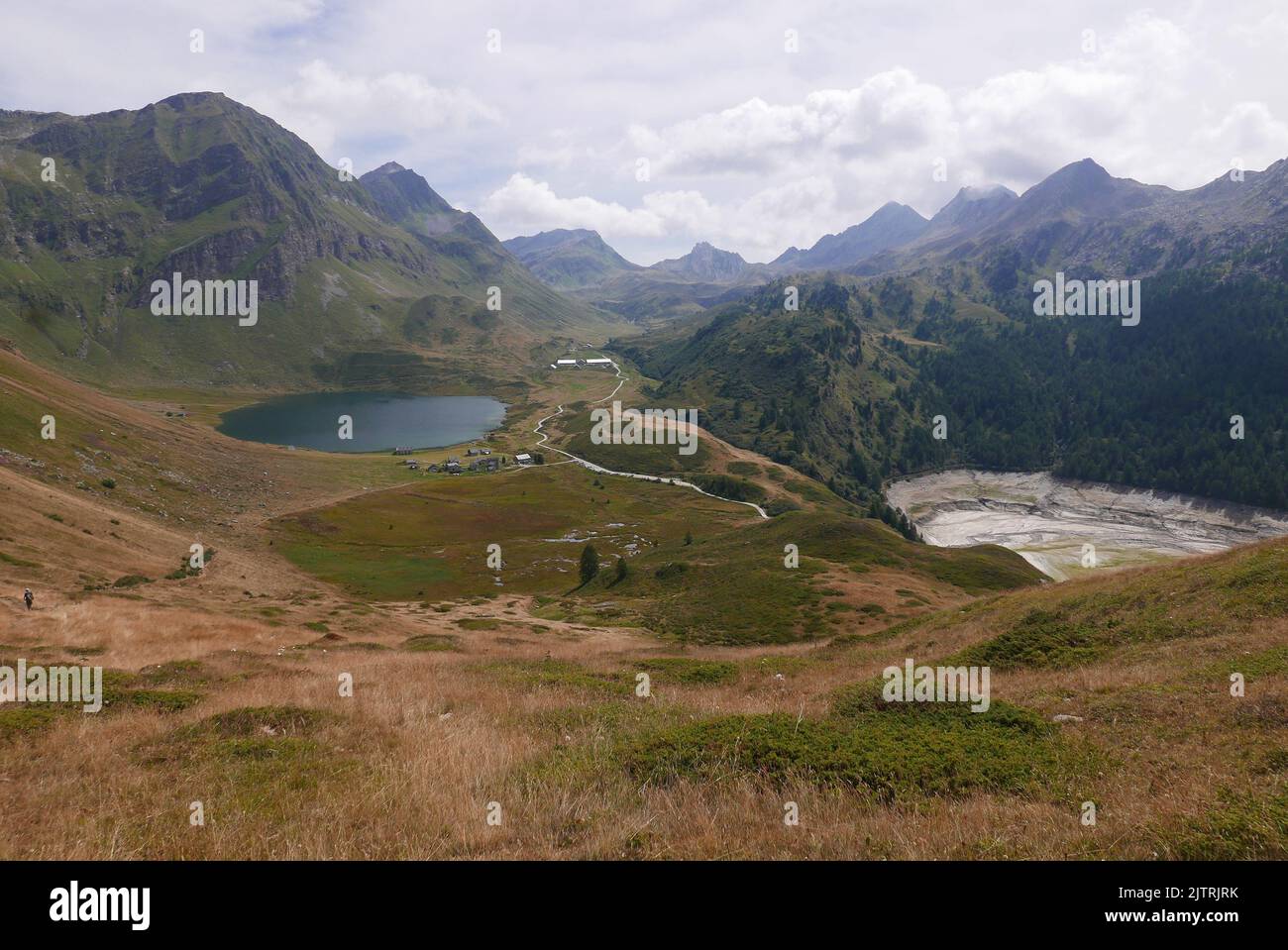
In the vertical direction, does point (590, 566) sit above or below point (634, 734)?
below

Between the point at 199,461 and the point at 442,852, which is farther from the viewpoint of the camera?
the point at 199,461

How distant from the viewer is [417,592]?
9212 cm

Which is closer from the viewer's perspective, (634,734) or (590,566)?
(634,734)

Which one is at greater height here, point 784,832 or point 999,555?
point 784,832

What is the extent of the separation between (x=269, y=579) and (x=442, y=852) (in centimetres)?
8162

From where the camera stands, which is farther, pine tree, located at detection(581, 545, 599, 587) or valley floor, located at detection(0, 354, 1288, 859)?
pine tree, located at detection(581, 545, 599, 587)

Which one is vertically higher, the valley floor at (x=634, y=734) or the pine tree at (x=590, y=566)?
the valley floor at (x=634, y=734)

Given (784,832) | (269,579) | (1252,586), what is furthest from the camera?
(269,579)

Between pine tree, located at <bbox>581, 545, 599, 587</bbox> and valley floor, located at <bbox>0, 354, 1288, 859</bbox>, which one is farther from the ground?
valley floor, located at <bbox>0, 354, 1288, 859</bbox>

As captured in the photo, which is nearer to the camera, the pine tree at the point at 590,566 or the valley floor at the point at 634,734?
the valley floor at the point at 634,734

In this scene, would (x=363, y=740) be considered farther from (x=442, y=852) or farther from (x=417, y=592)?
(x=417, y=592)
